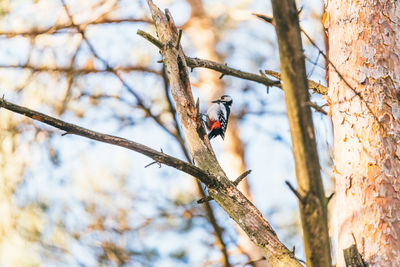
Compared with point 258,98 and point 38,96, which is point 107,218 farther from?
point 258,98

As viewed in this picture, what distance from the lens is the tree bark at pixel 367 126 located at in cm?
199

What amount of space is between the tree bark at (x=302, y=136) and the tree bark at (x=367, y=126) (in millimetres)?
335

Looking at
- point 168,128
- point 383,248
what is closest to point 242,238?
point 168,128

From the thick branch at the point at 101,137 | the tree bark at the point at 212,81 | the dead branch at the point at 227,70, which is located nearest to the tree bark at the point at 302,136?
the thick branch at the point at 101,137

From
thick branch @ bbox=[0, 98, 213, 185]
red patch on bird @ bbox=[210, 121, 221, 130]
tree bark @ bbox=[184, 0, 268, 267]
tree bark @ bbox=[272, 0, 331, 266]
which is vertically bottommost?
tree bark @ bbox=[272, 0, 331, 266]

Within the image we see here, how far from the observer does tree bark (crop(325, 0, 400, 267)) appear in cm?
199

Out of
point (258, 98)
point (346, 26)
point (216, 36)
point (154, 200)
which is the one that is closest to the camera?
point (346, 26)

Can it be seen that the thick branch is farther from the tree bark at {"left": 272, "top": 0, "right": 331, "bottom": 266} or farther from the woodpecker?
the woodpecker

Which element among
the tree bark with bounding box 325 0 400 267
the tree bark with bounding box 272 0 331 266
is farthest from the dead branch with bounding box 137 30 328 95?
the tree bark with bounding box 272 0 331 266

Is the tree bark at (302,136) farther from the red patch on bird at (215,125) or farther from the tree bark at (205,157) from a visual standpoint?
the red patch on bird at (215,125)

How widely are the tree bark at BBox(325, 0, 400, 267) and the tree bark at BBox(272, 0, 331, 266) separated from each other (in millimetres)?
335

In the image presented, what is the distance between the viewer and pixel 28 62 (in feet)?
19.0

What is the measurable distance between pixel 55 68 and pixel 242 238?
289cm

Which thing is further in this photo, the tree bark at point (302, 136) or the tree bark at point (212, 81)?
the tree bark at point (212, 81)
